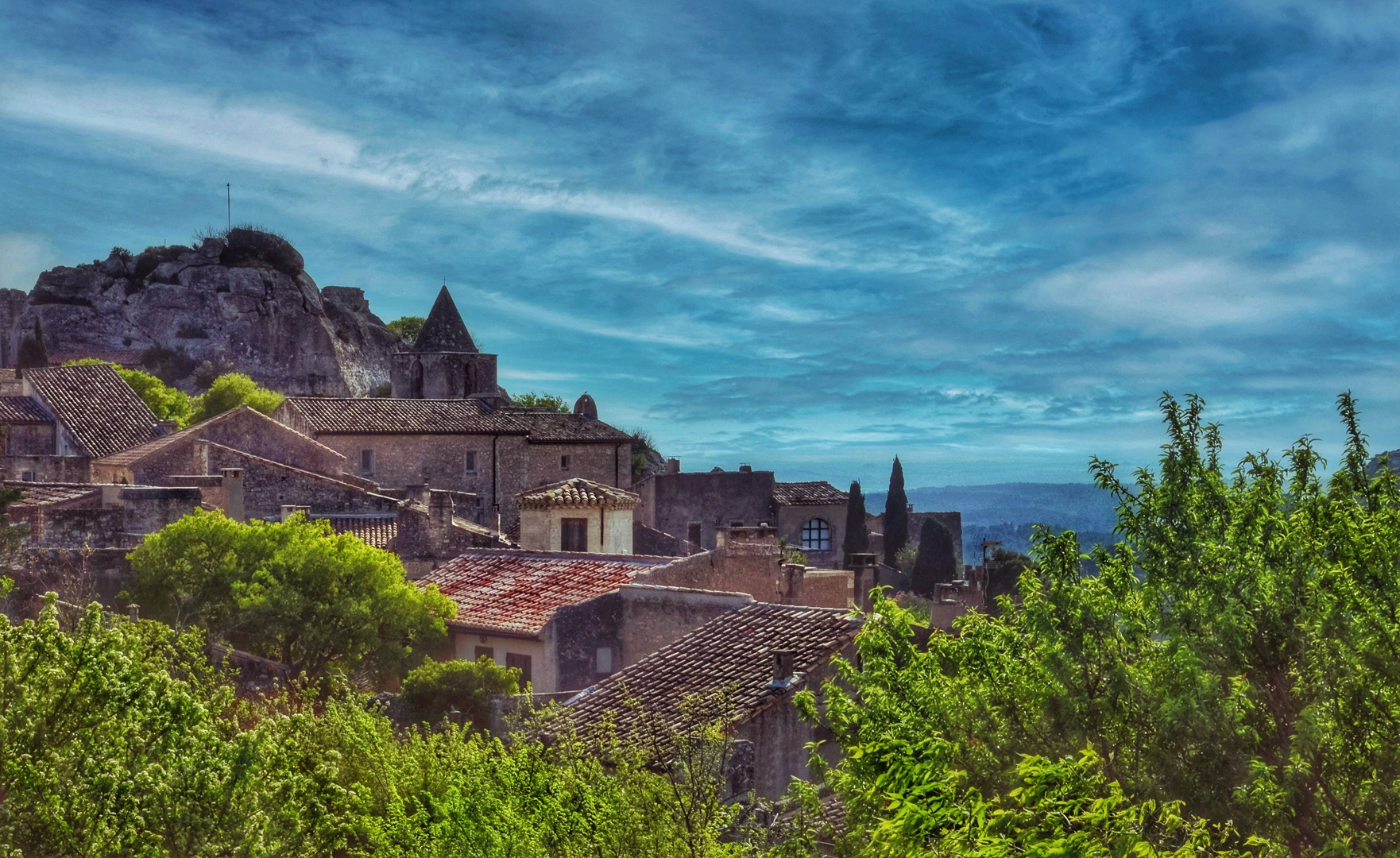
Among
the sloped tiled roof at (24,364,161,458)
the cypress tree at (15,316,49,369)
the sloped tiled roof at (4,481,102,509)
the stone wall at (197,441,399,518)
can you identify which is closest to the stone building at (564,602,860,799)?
the sloped tiled roof at (4,481,102,509)

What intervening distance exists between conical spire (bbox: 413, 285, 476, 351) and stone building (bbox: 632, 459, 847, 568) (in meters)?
14.6

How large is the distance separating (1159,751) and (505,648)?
16.8 meters

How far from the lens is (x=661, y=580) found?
78.2 ft

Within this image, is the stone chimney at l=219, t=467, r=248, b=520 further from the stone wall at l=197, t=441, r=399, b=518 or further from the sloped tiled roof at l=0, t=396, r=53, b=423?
the sloped tiled roof at l=0, t=396, r=53, b=423

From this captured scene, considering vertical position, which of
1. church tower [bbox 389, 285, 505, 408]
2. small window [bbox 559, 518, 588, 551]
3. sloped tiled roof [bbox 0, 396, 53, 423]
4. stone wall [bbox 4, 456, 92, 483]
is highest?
church tower [bbox 389, 285, 505, 408]

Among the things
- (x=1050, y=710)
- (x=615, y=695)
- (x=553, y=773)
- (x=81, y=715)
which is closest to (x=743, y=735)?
(x=615, y=695)

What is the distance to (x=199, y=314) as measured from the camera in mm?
89438

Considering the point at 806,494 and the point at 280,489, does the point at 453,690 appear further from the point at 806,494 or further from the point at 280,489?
the point at 806,494

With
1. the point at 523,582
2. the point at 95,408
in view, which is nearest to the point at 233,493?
the point at 523,582

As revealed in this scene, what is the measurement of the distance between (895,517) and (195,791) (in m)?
65.5

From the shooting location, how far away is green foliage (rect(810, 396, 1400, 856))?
8773mm

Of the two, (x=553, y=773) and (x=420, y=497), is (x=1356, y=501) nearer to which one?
(x=553, y=773)

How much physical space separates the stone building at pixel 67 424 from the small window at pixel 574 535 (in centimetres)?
1812

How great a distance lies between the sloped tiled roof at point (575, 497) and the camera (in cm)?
3419
